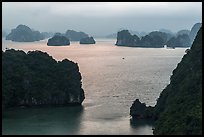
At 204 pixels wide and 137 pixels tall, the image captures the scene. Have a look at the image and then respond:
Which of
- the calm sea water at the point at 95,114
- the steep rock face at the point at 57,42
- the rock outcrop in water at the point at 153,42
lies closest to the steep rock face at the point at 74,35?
the steep rock face at the point at 57,42

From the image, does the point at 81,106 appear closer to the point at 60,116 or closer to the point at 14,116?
the point at 60,116

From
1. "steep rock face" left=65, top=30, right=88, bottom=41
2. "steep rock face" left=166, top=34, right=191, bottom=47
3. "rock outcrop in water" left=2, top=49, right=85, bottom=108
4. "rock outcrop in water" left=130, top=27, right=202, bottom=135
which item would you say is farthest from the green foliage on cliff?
"steep rock face" left=65, top=30, right=88, bottom=41

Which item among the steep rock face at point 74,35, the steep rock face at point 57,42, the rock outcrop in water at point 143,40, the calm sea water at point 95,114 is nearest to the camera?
the calm sea water at point 95,114

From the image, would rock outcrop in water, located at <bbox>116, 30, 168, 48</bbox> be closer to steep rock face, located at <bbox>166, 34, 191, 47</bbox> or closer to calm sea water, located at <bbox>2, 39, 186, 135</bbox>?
steep rock face, located at <bbox>166, 34, 191, 47</bbox>

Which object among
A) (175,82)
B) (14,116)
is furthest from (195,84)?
(14,116)

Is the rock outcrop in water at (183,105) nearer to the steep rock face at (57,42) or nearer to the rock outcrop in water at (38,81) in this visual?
the rock outcrop in water at (38,81)
